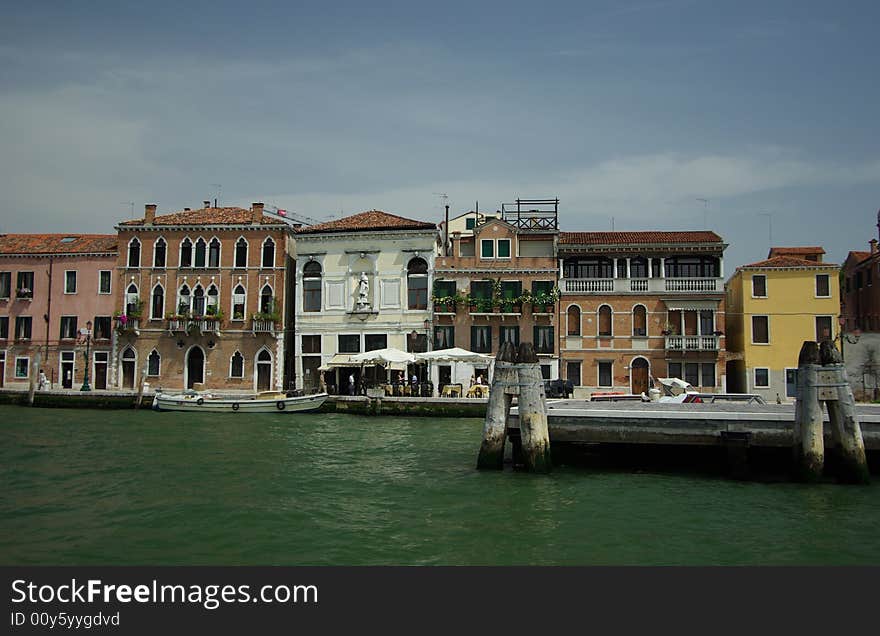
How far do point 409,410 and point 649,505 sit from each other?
1774cm

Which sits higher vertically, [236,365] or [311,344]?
[311,344]

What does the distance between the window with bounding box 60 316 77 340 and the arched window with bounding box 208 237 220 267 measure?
26.7 ft

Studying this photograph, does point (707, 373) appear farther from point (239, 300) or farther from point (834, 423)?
point (239, 300)

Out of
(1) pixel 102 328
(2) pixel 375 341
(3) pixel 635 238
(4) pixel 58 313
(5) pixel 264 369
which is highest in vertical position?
(3) pixel 635 238

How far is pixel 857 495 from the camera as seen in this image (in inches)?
496

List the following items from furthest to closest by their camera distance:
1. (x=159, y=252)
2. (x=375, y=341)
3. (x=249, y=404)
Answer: (x=159, y=252) → (x=375, y=341) → (x=249, y=404)

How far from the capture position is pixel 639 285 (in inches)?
1323

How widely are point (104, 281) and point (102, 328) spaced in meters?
2.51

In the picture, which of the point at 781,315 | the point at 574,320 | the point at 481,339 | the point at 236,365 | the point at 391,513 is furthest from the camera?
the point at 236,365

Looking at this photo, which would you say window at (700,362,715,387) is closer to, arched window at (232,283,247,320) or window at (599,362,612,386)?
window at (599,362,612,386)

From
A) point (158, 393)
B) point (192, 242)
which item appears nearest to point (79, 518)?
point (158, 393)

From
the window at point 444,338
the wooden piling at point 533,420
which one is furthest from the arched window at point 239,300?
the wooden piling at point 533,420

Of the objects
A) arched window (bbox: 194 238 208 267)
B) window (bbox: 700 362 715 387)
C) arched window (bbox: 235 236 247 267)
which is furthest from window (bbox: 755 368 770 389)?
arched window (bbox: 194 238 208 267)

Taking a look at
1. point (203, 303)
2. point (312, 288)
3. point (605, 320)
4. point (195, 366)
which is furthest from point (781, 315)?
point (195, 366)
